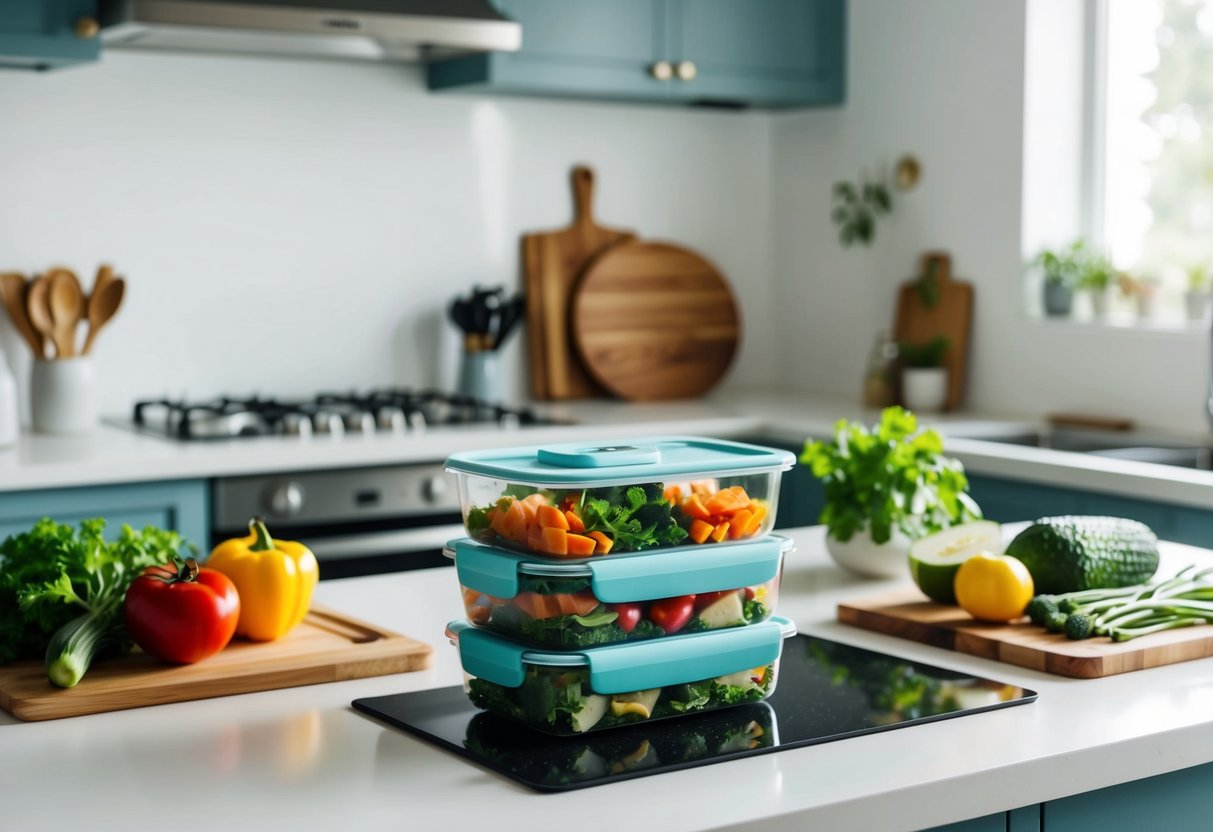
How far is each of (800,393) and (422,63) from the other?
1.42 m

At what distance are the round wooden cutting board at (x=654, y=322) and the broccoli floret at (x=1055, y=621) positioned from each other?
2.44 metres

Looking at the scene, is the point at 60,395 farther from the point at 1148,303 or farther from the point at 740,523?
the point at 1148,303

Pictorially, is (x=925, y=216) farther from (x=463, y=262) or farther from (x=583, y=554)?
(x=583, y=554)

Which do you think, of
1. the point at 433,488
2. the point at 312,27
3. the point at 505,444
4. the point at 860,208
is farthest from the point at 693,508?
the point at 860,208

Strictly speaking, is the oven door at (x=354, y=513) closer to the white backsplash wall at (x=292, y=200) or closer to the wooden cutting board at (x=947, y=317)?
the white backsplash wall at (x=292, y=200)

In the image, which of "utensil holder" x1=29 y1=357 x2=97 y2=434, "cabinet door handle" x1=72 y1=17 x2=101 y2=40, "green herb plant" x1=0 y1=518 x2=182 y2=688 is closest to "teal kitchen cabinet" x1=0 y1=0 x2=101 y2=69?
"cabinet door handle" x1=72 y1=17 x2=101 y2=40

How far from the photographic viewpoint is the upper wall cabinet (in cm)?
349

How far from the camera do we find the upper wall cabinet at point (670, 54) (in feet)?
11.5

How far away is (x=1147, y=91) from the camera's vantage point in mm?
3451

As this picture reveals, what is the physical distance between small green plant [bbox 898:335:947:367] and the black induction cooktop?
7.78 ft

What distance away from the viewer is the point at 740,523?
125 cm

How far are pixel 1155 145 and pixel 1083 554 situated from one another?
2.13 meters

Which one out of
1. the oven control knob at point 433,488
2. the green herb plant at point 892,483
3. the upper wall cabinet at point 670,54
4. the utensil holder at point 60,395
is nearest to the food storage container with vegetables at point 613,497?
the green herb plant at point 892,483

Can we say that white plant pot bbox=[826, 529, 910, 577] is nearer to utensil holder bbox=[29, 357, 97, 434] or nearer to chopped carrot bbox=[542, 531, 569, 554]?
chopped carrot bbox=[542, 531, 569, 554]
